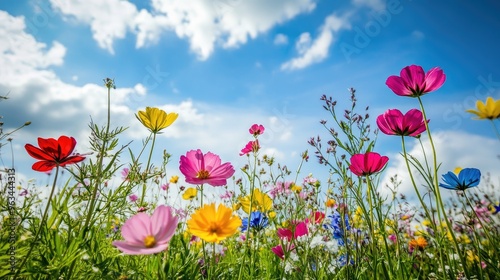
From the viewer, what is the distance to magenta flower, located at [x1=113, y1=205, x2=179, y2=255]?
0.78 metres

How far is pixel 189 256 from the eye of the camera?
1.40m

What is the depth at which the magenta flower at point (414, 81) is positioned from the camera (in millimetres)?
1384

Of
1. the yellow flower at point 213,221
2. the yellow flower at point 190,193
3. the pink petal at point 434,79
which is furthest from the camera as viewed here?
the yellow flower at point 190,193

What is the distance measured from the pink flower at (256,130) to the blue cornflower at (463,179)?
3.12 feet

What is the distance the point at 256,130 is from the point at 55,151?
36.8 inches

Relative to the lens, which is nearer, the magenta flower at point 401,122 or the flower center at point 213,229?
the flower center at point 213,229

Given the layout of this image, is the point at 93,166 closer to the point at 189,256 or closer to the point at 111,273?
the point at 111,273

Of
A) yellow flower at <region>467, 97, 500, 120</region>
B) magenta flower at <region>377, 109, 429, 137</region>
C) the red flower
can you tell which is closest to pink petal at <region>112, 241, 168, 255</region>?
the red flower

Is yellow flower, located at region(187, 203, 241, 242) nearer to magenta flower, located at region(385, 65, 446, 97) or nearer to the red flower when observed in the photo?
the red flower

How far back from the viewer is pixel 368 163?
56.5 inches

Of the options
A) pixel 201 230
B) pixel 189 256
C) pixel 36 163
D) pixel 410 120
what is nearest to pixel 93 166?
pixel 36 163

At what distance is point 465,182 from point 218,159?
3.97ft

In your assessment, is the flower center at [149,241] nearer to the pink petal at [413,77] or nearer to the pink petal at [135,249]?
the pink petal at [135,249]

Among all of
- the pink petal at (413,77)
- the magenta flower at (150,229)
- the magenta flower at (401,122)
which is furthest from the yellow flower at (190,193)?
the magenta flower at (150,229)
